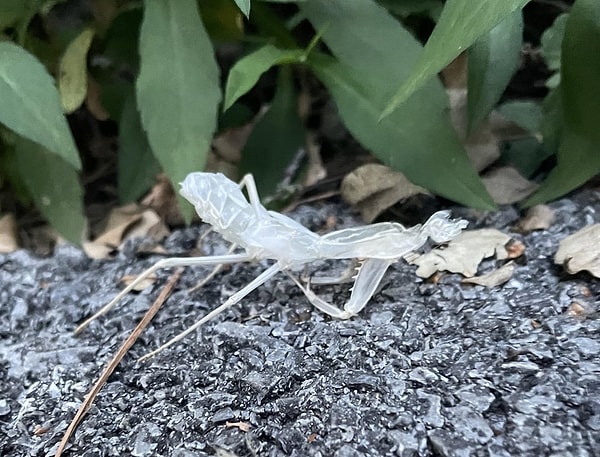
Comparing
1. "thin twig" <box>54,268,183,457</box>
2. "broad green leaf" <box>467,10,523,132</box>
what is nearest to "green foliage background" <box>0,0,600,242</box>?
"broad green leaf" <box>467,10,523,132</box>

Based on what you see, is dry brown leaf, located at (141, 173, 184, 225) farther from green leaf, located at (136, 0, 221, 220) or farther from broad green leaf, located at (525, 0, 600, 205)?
broad green leaf, located at (525, 0, 600, 205)

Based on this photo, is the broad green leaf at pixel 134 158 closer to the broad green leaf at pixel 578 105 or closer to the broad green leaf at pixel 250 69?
the broad green leaf at pixel 250 69

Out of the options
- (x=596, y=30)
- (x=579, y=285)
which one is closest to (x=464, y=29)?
(x=596, y=30)

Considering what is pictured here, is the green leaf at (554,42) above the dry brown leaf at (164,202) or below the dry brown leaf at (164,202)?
above

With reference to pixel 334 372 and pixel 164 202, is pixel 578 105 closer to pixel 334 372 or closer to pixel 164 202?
pixel 334 372

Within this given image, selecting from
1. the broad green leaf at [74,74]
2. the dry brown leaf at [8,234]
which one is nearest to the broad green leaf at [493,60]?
the broad green leaf at [74,74]

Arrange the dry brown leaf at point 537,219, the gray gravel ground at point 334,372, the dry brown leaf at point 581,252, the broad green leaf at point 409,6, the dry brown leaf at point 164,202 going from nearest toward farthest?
the gray gravel ground at point 334,372, the dry brown leaf at point 581,252, the dry brown leaf at point 537,219, the broad green leaf at point 409,6, the dry brown leaf at point 164,202

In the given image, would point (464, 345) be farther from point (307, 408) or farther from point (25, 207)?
point (25, 207)

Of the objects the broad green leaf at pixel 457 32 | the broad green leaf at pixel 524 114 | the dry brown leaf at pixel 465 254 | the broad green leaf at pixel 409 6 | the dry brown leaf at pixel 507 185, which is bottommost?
the dry brown leaf at pixel 465 254

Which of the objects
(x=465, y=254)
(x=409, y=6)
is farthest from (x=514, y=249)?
(x=409, y=6)
